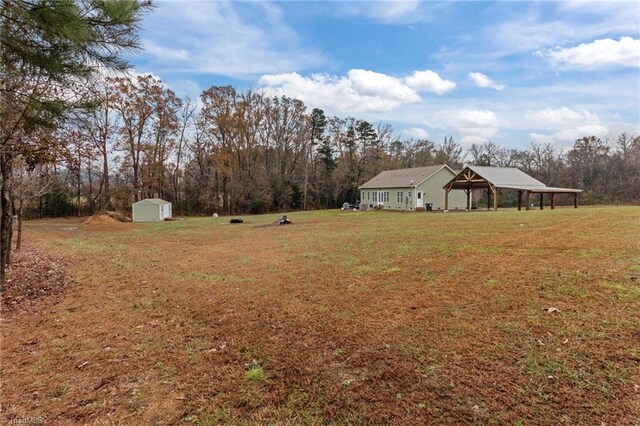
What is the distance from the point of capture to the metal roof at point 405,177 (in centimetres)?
3167

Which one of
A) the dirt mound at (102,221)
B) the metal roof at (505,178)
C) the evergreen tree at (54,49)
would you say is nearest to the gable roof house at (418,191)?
the metal roof at (505,178)

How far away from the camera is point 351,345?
3.85m

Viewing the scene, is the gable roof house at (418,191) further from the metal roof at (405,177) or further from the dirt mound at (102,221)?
the dirt mound at (102,221)

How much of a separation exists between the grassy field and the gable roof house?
24216 mm

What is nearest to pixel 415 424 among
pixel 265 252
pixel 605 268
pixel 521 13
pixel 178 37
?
pixel 605 268

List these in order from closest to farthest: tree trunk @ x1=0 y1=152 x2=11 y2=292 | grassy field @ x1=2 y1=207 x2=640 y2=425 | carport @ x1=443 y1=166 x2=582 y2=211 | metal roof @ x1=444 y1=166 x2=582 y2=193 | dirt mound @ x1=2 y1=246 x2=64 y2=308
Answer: grassy field @ x1=2 y1=207 x2=640 y2=425
dirt mound @ x1=2 y1=246 x2=64 y2=308
tree trunk @ x1=0 y1=152 x2=11 y2=292
carport @ x1=443 y1=166 x2=582 y2=211
metal roof @ x1=444 y1=166 x2=582 y2=193

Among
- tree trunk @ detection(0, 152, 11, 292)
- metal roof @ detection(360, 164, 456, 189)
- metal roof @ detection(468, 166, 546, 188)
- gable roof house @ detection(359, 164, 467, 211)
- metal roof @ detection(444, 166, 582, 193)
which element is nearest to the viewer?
tree trunk @ detection(0, 152, 11, 292)

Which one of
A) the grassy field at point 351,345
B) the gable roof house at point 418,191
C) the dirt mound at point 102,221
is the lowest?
the grassy field at point 351,345

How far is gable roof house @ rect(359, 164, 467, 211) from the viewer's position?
3125cm

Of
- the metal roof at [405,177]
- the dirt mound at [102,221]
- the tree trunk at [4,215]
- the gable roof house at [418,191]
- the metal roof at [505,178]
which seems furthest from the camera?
the metal roof at [405,177]

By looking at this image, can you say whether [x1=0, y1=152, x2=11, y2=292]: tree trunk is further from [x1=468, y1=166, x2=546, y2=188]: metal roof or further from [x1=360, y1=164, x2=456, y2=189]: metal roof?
[x1=360, y1=164, x2=456, y2=189]: metal roof

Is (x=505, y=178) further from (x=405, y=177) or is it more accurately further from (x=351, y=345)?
(x=351, y=345)

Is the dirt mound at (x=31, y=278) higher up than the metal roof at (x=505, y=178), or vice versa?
the metal roof at (x=505, y=178)

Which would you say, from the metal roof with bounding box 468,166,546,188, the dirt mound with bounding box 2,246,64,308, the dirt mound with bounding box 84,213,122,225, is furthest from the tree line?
the dirt mound with bounding box 2,246,64,308
